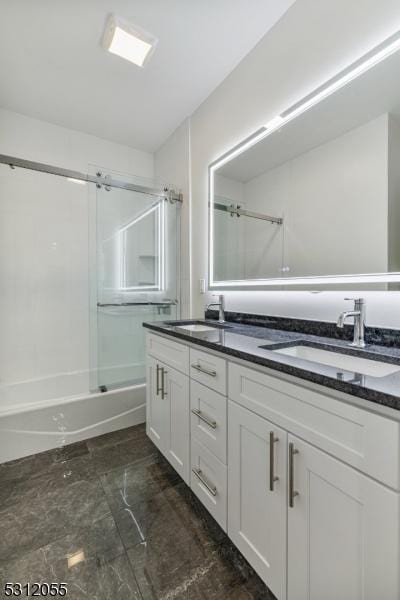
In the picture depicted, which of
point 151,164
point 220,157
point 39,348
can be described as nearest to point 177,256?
point 220,157

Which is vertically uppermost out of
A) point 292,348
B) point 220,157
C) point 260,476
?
point 220,157

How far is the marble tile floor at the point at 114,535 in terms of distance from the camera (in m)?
1.03

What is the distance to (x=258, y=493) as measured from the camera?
0.95 m

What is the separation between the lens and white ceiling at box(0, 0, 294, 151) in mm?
1456

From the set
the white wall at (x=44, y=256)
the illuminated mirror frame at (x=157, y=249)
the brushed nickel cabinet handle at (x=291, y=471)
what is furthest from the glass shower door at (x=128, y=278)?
the brushed nickel cabinet handle at (x=291, y=471)

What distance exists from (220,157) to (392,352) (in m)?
1.65

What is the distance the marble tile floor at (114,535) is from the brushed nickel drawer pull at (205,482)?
21 centimetres

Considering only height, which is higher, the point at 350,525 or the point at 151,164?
the point at 151,164

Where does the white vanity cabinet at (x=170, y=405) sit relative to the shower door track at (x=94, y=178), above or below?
below

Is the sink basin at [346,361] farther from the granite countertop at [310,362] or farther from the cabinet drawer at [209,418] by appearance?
the cabinet drawer at [209,418]

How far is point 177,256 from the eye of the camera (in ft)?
8.28

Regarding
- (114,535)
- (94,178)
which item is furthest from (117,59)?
(114,535)

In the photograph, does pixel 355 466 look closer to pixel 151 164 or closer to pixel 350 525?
pixel 350 525

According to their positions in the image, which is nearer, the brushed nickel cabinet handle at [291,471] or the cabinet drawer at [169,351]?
the brushed nickel cabinet handle at [291,471]
